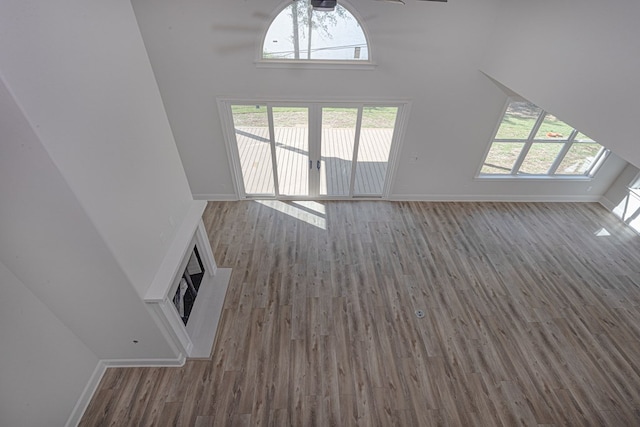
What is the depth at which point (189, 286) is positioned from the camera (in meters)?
3.62

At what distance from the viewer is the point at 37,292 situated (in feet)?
7.64

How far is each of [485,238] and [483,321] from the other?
5.82ft

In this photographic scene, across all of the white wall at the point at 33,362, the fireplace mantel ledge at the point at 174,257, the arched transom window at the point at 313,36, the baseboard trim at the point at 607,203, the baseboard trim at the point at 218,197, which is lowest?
the baseboard trim at the point at 218,197

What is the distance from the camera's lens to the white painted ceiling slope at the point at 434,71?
8.36 ft

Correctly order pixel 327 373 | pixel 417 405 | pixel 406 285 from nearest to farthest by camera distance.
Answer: pixel 417 405
pixel 327 373
pixel 406 285

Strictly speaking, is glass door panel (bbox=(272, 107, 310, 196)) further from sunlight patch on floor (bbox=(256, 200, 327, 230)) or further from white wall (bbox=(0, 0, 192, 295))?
white wall (bbox=(0, 0, 192, 295))

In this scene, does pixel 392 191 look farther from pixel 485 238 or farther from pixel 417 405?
pixel 417 405

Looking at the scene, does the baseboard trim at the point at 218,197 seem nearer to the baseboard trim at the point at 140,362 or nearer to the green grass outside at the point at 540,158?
the baseboard trim at the point at 140,362

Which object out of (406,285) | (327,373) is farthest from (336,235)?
(327,373)

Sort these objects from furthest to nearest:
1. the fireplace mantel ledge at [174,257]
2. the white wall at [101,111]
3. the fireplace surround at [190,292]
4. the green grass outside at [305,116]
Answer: the green grass outside at [305,116] < the fireplace surround at [190,292] < the fireplace mantel ledge at [174,257] < the white wall at [101,111]

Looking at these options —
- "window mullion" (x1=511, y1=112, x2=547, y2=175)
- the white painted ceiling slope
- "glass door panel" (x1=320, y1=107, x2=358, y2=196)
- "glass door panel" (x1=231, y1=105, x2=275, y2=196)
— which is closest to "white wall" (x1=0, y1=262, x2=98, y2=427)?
the white painted ceiling slope

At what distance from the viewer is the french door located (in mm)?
4742

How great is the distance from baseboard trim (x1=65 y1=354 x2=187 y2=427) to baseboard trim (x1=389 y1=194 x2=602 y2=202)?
14.9 ft

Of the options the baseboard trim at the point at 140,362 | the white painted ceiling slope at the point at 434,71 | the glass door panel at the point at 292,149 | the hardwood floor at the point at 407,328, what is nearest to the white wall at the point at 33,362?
the baseboard trim at the point at 140,362
